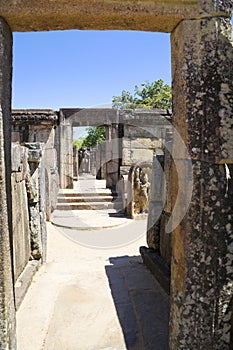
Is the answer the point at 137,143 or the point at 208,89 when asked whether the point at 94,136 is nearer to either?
the point at 137,143

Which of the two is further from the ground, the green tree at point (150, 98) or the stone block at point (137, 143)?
the green tree at point (150, 98)


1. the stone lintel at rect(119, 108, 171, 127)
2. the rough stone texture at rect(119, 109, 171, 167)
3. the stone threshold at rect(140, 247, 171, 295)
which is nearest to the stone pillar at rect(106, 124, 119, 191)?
the rough stone texture at rect(119, 109, 171, 167)

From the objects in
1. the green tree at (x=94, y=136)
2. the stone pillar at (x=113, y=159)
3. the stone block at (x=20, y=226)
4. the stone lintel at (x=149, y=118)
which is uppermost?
the green tree at (x=94, y=136)

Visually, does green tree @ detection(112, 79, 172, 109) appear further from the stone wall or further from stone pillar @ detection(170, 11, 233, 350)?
stone pillar @ detection(170, 11, 233, 350)

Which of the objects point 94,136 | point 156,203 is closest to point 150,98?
point 94,136

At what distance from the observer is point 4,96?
2066 mm

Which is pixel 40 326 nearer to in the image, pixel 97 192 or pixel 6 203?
pixel 6 203

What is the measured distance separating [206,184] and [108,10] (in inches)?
53.3

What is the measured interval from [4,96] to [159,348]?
2.31 m

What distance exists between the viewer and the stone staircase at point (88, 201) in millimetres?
10156

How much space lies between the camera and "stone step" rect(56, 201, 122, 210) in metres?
9.99

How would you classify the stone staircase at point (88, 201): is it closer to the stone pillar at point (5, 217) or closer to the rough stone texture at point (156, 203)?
the rough stone texture at point (156, 203)

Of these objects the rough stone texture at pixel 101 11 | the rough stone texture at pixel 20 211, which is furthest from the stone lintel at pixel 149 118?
the rough stone texture at pixel 101 11

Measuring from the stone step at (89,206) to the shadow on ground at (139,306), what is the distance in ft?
18.1
